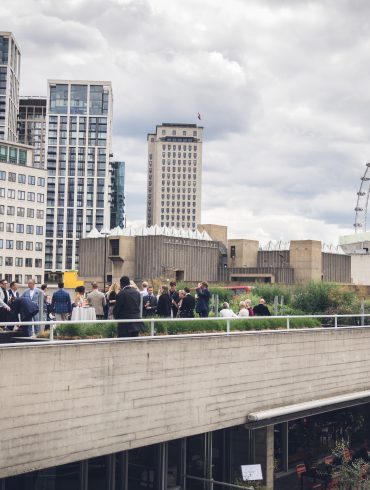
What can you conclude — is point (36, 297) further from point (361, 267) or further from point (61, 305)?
point (361, 267)

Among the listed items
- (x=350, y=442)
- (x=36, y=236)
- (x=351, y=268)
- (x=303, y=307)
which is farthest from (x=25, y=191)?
(x=350, y=442)

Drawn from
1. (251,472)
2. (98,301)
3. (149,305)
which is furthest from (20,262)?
(251,472)

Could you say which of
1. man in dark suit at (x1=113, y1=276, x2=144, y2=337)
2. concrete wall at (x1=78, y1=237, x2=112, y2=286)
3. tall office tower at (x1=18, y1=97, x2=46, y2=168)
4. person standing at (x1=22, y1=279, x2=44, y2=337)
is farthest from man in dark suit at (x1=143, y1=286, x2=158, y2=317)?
tall office tower at (x1=18, y1=97, x2=46, y2=168)

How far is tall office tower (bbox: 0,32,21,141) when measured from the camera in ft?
560

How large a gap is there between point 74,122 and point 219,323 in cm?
16951

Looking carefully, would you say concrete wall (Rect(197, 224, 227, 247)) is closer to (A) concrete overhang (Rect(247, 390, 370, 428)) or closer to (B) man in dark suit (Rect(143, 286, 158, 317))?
(A) concrete overhang (Rect(247, 390, 370, 428))

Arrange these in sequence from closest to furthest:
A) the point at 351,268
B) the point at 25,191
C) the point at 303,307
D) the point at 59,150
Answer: the point at 303,307, the point at 351,268, the point at 25,191, the point at 59,150

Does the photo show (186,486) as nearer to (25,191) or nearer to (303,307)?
(303,307)

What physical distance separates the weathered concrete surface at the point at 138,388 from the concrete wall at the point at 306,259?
247ft

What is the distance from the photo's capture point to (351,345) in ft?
70.8

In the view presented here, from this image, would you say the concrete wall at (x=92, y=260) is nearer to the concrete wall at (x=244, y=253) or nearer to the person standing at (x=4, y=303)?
the concrete wall at (x=244, y=253)

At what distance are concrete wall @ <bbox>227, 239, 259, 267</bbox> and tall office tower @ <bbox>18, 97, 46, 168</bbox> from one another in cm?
10357

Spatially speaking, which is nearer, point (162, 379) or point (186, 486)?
point (162, 379)

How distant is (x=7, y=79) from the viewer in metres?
172
